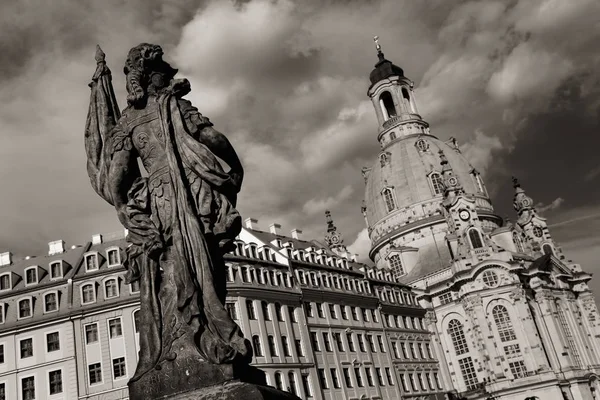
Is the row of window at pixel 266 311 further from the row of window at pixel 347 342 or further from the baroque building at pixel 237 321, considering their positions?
the row of window at pixel 347 342

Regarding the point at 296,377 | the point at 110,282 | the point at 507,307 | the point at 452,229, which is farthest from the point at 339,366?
the point at 452,229

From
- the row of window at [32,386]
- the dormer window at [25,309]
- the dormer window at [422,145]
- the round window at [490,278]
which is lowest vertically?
the row of window at [32,386]

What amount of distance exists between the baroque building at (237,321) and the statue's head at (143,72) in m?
39.1

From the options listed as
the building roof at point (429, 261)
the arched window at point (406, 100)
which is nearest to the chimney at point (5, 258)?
the building roof at point (429, 261)

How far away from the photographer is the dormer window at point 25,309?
152 feet

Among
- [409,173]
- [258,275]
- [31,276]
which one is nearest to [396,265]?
[409,173]

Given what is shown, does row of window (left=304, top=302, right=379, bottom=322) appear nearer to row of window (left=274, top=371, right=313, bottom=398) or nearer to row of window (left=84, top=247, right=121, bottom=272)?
row of window (left=274, top=371, right=313, bottom=398)

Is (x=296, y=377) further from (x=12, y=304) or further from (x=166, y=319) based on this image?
(x=166, y=319)

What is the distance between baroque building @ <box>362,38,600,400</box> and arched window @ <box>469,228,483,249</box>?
141 millimetres

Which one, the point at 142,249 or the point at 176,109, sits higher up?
the point at 176,109

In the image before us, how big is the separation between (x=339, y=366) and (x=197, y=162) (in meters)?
52.3

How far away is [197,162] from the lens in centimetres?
672

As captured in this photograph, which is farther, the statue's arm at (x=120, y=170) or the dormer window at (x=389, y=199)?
the dormer window at (x=389, y=199)

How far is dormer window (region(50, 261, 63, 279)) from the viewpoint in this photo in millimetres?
48344
